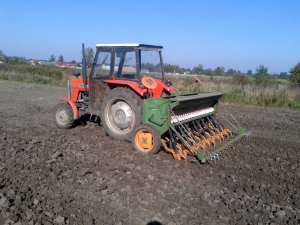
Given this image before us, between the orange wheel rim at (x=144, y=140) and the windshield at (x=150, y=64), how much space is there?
148 centimetres

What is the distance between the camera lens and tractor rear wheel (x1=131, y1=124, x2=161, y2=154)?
231 inches

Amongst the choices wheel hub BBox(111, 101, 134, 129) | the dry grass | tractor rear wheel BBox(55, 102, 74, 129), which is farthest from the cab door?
the dry grass

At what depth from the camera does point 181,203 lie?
4230mm

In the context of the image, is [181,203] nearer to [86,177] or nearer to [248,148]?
[86,177]

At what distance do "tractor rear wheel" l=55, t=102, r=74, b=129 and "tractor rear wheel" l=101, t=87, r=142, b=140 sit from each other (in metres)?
1.11

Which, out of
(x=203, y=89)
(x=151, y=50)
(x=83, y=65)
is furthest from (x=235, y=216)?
(x=203, y=89)

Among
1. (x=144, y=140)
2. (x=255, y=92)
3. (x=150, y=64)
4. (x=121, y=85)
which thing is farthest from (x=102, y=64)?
(x=255, y=92)

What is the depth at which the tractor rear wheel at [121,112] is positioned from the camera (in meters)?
6.55

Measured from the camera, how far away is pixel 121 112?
6859 millimetres

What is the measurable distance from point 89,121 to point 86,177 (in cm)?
393

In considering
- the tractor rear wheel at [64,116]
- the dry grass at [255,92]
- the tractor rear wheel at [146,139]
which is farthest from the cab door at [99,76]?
the dry grass at [255,92]

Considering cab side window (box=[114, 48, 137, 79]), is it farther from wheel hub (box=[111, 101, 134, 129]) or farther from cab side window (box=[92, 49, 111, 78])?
wheel hub (box=[111, 101, 134, 129])

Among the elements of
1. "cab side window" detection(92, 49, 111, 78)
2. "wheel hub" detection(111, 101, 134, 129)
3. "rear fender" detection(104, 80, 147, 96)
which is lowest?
"wheel hub" detection(111, 101, 134, 129)

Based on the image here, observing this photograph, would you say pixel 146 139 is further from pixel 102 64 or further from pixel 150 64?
pixel 102 64
